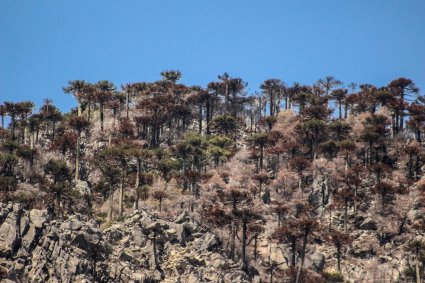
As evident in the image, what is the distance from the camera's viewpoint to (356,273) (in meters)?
66.4

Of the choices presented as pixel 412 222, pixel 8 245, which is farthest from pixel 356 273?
pixel 8 245

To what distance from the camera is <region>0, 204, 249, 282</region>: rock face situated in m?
54.5

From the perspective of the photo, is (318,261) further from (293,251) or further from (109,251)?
(109,251)

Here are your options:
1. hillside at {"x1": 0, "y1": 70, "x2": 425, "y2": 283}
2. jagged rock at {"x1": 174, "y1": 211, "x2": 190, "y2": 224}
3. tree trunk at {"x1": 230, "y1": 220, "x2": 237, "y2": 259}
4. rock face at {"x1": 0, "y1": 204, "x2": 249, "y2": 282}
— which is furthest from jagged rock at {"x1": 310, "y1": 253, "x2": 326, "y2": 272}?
jagged rock at {"x1": 174, "y1": 211, "x2": 190, "y2": 224}

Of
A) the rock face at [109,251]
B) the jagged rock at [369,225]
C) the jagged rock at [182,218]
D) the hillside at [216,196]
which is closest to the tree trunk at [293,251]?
the hillside at [216,196]

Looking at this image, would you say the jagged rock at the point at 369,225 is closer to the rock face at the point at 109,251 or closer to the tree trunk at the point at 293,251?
the tree trunk at the point at 293,251

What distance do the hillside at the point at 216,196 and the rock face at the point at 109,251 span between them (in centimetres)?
14

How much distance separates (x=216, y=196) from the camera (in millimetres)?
78750

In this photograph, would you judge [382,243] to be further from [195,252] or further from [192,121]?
[192,121]

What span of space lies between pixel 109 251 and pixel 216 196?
23176 millimetres

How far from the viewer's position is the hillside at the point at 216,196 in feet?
194

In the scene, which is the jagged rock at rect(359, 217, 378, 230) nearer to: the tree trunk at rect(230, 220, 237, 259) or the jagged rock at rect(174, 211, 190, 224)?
the tree trunk at rect(230, 220, 237, 259)

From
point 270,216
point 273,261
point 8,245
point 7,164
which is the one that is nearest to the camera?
point 8,245

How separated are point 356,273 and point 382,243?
21.2ft
